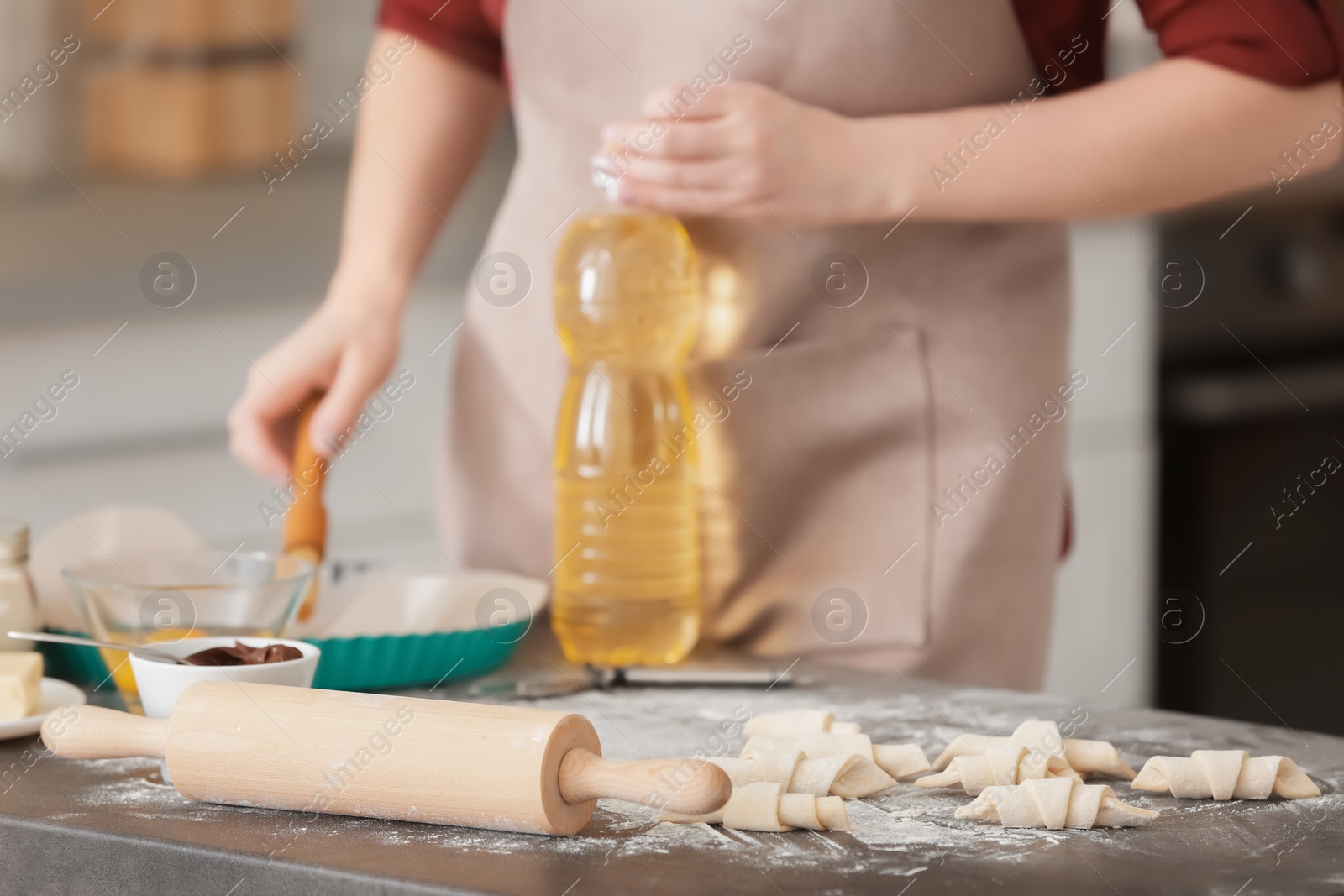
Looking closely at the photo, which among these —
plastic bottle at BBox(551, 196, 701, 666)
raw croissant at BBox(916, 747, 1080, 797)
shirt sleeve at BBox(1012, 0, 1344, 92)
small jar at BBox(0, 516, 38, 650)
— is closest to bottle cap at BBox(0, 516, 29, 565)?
small jar at BBox(0, 516, 38, 650)

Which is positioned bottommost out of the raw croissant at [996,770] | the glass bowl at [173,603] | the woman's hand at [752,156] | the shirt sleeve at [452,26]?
the raw croissant at [996,770]

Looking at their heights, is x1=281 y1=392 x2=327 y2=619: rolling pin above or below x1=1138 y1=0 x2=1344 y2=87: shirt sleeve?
below

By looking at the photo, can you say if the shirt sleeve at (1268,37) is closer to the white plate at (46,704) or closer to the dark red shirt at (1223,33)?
the dark red shirt at (1223,33)

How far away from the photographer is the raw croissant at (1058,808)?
676 mm

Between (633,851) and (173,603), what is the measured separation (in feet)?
1.18

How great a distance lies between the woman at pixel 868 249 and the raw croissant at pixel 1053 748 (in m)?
0.30

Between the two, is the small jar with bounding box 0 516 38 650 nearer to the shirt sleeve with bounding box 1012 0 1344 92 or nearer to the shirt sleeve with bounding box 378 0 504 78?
the shirt sleeve with bounding box 378 0 504 78

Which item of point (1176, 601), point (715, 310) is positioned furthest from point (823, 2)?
point (1176, 601)

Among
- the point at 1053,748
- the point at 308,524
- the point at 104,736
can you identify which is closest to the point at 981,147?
the point at 1053,748

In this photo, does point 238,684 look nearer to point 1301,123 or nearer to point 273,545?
point 1301,123

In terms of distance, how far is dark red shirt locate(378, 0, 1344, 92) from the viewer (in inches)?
37.9

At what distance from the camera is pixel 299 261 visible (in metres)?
2.07

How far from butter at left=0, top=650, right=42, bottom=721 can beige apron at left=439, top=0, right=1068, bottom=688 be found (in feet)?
1.56

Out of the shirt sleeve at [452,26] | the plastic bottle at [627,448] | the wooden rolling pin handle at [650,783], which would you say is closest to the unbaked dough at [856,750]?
the wooden rolling pin handle at [650,783]
